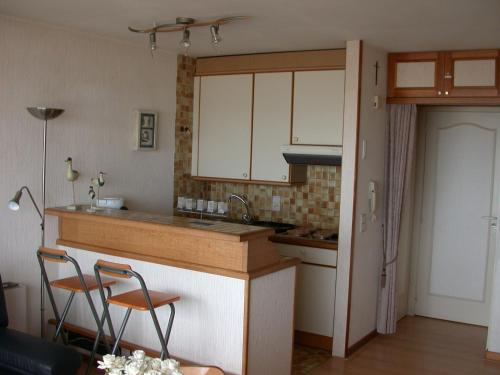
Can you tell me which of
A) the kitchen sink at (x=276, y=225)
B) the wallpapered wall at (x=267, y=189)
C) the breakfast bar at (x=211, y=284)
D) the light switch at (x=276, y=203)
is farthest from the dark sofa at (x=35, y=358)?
the light switch at (x=276, y=203)

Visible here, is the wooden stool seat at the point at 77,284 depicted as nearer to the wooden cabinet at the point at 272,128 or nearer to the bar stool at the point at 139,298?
the bar stool at the point at 139,298

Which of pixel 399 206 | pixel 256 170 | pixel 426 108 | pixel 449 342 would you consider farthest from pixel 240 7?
pixel 449 342

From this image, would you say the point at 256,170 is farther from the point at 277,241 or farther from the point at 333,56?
the point at 333,56

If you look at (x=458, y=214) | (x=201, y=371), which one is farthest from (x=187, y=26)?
(x=458, y=214)

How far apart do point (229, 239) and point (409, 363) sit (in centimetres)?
207

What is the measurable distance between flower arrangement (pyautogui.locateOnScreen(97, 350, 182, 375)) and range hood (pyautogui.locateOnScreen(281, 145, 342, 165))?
3.25 m

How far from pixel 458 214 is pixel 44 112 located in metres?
3.87

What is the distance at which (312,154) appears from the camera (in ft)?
16.2

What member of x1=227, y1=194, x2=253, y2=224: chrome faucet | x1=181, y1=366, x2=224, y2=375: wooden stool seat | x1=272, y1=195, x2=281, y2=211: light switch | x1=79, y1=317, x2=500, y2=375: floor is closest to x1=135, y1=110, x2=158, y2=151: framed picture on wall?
x1=227, y1=194, x2=253, y2=224: chrome faucet

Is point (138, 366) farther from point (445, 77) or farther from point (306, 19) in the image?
point (445, 77)

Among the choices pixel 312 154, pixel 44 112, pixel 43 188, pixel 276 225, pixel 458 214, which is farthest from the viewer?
pixel 458 214

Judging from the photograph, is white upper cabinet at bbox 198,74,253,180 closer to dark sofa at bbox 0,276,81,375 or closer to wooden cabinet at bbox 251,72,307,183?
wooden cabinet at bbox 251,72,307,183

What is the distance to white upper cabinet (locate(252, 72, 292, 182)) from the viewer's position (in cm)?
518

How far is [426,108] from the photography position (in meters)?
5.80
